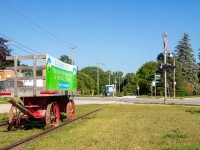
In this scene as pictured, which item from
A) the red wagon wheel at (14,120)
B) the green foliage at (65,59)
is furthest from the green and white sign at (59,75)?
the green foliage at (65,59)

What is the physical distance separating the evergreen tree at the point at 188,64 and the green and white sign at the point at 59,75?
9043cm

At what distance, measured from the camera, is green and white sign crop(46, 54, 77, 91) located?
13875 millimetres

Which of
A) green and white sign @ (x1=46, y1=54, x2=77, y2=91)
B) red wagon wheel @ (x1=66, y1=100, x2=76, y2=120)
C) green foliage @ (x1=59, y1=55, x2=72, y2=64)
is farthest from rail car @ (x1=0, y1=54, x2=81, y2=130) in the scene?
green foliage @ (x1=59, y1=55, x2=72, y2=64)

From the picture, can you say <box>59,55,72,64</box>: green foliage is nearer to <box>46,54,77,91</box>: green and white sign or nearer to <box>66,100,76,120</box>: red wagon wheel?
<box>46,54,77,91</box>: green and white sign

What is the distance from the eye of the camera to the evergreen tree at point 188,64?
10959 centimetres

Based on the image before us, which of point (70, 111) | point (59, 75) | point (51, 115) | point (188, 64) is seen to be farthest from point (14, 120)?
point (188, 64)

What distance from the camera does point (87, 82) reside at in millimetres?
136875

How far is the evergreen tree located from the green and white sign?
90.4m

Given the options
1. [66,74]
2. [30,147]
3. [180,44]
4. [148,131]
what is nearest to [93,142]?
[30,147]

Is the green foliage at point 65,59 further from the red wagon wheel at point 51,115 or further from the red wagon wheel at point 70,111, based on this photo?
the red wagon wheel at point 51,115

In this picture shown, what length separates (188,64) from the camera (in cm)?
11344

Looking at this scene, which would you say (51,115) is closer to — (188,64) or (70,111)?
(70,111)

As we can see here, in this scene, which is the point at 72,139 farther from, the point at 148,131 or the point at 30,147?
the point at 148,131

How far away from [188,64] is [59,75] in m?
102
